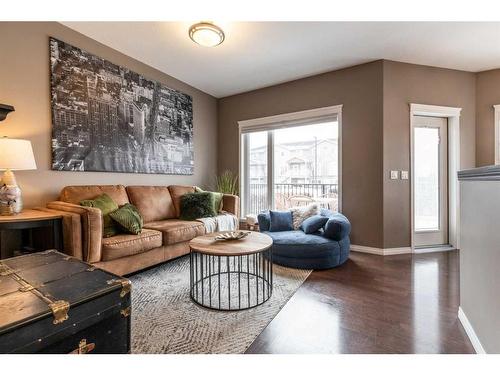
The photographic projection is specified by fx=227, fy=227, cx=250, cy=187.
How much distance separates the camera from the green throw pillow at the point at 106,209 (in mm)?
2323

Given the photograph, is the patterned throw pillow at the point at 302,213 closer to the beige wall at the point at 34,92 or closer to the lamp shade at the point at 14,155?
the beige wall at the point at 34,92

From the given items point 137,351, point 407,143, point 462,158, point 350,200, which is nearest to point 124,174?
point 137,351

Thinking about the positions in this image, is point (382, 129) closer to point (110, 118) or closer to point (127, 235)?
point (127, 235)

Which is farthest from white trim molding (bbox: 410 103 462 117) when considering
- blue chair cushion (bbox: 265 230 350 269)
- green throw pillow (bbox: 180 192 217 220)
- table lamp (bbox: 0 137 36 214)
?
table lamp (bbox: 0 137 36 214)

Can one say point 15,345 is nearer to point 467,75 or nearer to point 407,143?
point 407,143

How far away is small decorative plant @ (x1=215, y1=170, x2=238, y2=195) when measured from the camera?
4.29 meters

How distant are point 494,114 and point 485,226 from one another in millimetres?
3335

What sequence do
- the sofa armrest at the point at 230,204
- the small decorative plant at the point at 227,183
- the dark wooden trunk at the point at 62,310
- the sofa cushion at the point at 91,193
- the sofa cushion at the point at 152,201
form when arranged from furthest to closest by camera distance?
the small decorative plant at the point at 227,183
the sofa armrest at the point at 230,204
the sofa cushion at the point at 152,201
the sofa cushion at the point at 91,193
the dark wooden trunk at the point at 62,310

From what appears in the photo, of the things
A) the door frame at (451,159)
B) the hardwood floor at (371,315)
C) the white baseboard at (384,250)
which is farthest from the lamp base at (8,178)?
the door frame at (451,159)

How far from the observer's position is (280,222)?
3.15 metres

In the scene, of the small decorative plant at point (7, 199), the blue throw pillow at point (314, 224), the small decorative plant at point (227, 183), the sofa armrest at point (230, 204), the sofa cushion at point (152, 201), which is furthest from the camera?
the small decorative plant at point (227, 183)

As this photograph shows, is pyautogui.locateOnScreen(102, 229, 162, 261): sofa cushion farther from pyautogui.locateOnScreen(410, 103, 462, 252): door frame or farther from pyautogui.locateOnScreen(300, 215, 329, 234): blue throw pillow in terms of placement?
pyautogui.locateOnScreen(410, 103, 462, 252): door frame

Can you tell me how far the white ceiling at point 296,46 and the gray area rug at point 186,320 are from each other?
2698 mm

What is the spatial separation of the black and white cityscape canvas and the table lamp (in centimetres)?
48
